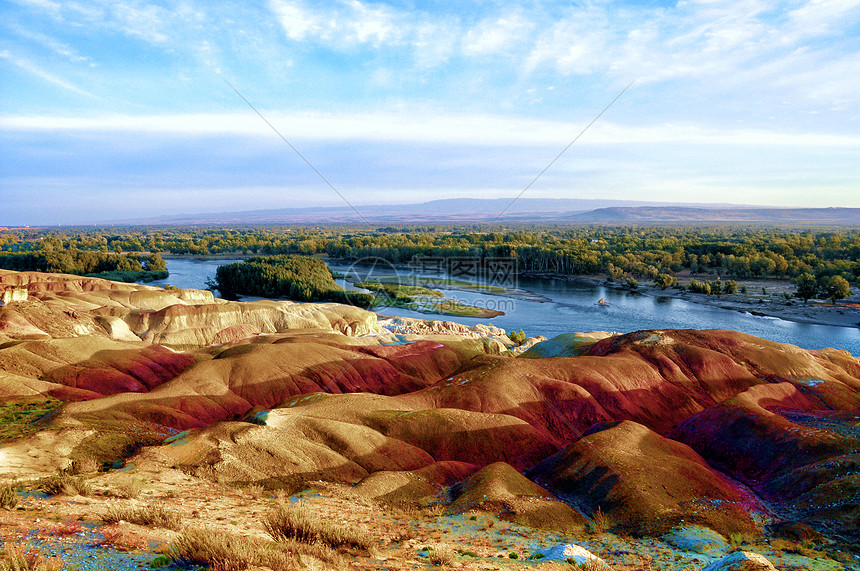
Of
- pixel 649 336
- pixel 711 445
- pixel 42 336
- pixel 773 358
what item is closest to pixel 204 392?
pixel 42 336

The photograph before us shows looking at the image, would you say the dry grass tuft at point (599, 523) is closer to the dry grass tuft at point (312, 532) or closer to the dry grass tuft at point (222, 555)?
the dry grass tuft at point (312, 532)

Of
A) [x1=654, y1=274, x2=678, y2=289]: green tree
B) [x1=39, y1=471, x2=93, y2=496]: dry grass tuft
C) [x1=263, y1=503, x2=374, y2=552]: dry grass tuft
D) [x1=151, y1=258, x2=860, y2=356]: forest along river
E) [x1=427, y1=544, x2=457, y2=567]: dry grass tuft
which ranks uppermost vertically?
[x1=39, y1=471, x2=93, y2=496]: dry grass tuft

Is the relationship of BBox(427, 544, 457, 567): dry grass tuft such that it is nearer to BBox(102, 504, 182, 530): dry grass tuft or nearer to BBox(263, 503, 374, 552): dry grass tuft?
BBox(263, 503, 374, 552): dry grass tuft


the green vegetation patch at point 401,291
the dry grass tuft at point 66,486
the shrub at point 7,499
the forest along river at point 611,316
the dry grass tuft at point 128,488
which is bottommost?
the forest along river at point 611,316

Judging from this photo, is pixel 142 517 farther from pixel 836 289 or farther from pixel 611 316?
pixel 836 289

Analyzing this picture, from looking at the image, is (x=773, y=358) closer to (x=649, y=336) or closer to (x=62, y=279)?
(x=649, y=336)

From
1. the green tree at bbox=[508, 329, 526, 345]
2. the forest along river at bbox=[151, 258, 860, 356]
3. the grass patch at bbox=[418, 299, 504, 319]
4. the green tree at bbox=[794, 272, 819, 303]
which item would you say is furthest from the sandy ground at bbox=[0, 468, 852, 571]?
the green tree at bbox=[794, 272, 819, 303]
